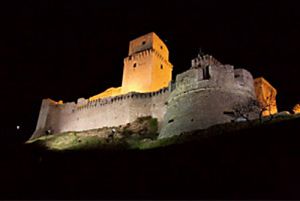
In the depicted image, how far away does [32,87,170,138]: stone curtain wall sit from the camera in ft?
131

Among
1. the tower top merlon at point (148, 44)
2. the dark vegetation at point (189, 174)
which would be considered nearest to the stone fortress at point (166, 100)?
the tower top merlon at point (148, 44)

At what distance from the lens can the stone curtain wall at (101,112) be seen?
131ft

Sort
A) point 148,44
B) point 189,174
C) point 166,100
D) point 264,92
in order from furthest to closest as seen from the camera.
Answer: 1. point 148,44
2. point 166,100
3. point 264,92
4. point 189,174

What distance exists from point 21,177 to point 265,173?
573 inches

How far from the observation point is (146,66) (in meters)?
51.5

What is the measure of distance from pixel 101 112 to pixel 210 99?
1992cm

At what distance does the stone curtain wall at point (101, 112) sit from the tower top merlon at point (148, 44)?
40.8 ft

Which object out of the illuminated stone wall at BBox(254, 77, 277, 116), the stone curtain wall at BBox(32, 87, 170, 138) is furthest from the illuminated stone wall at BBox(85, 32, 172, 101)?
the illuminated stone wall at BBox(254, 77, 277, 116)

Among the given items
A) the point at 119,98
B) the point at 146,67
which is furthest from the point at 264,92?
the point at 146,67

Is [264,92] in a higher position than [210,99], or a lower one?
higher

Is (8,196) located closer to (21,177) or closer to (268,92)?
(21,177)

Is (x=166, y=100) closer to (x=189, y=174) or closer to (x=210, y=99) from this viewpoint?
(x=210, y=99)

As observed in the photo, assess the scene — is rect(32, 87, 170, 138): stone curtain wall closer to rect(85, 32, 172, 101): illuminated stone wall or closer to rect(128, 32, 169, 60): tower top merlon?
rect(85, 32, 172, 101): illuminated stone wall

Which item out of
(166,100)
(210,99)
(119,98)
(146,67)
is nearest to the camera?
(210,99)
